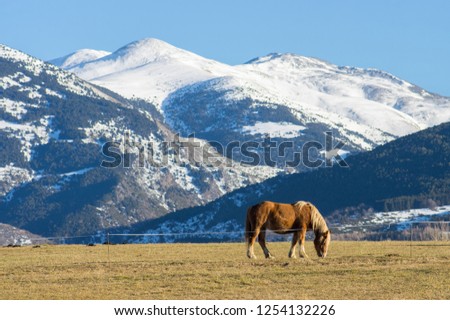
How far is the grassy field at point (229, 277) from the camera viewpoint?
4200cm

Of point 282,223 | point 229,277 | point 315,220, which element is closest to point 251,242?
point 282,223

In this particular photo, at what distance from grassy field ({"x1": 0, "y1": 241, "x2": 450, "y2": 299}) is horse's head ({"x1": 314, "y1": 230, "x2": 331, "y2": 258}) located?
1.15 meters

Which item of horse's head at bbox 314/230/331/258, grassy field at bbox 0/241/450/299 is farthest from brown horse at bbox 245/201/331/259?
grassy field at bbox 0/241/450/299

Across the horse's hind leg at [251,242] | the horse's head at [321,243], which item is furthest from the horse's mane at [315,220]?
the horse's hind leg at [251,242]

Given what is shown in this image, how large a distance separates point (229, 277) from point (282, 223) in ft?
33.9

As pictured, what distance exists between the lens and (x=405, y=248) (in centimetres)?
6712

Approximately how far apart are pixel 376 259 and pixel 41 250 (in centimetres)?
2889

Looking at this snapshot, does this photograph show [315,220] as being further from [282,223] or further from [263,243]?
[263,243]

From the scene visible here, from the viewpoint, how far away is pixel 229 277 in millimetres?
46875

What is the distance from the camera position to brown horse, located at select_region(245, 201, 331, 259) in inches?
2224

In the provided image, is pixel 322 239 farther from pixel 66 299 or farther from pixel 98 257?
pixel 66 299

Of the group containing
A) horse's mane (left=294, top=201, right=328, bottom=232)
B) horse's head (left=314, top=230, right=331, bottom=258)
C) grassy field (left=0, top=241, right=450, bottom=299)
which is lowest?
grassy field (left=0, top=241, right=450, bottom=299)

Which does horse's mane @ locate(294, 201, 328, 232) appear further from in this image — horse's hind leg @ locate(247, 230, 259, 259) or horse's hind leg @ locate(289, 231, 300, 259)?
horse's hind leg @ locate(247, 230, 259, 259)
